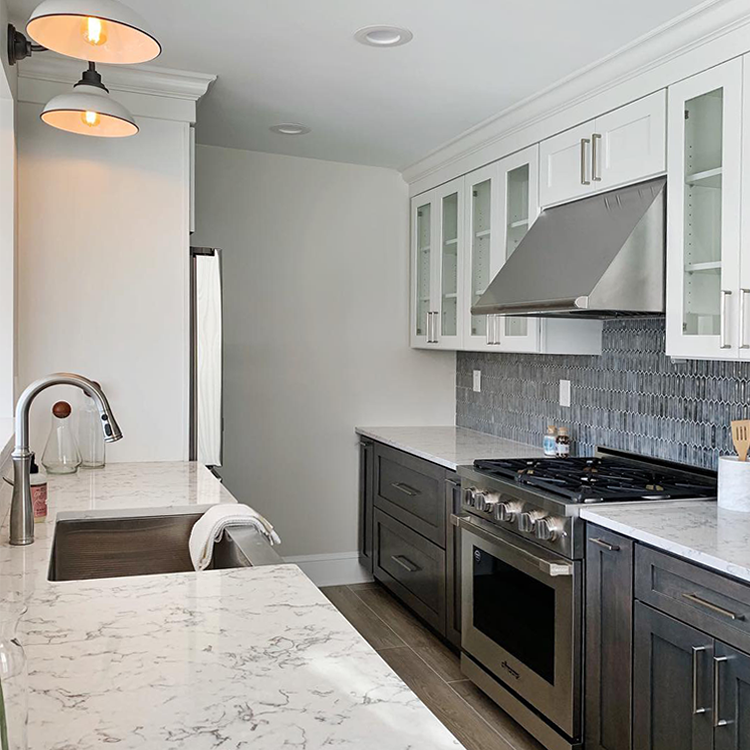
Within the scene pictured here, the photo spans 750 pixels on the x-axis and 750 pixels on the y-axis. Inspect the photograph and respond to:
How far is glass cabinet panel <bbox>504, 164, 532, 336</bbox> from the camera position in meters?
3.43

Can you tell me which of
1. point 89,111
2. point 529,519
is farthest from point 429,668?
point 89,111

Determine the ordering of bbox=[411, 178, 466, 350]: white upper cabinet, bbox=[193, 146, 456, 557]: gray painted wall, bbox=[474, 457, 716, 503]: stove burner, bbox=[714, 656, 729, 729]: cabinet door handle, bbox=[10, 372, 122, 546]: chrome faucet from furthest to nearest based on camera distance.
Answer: bbox=[193, 146, 456, 557]: gray painted wall
bbox=[411, 178, 466, 350]: white upper cabinet
bbox=[474, 457, 716, 503]: stove burner
bbox=[714, 656, 729, 729]: cabinet door handle
bbox=[10, 372, 122, 546]: chrome faucet

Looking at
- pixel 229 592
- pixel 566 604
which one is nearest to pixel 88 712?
pixel 229 592

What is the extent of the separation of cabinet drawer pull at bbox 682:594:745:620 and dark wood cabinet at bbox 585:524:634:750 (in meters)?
0.24

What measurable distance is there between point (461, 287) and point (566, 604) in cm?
193

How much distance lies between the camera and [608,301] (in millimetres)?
2670

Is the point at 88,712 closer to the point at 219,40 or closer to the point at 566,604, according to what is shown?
the point at 566,604

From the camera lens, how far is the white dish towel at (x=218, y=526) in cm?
202

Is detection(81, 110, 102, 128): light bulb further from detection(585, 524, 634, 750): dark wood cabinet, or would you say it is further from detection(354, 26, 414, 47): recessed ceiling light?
detection(585, 524, 634, 750): dark wood cabinet

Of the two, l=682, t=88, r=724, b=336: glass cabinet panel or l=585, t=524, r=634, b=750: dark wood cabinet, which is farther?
l=682, t=88, r=724, b=336: glass cabinet panel

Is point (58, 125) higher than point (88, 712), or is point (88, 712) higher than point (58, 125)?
point (58, 125)

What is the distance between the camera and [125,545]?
7.45ft

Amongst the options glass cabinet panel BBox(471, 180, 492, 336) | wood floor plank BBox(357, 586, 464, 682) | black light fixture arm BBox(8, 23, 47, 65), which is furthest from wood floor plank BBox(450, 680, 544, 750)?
black light fixture arm BBox(8, 23, 47, 65)

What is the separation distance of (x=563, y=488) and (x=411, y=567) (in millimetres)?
1467
